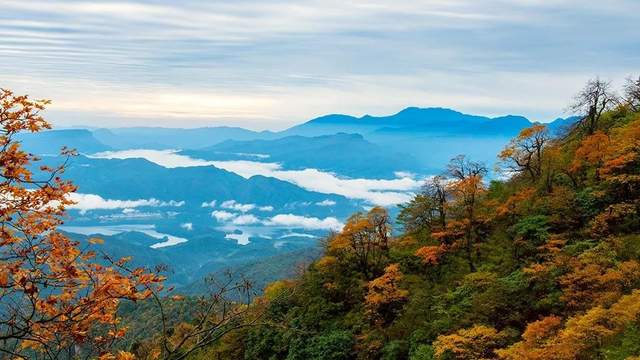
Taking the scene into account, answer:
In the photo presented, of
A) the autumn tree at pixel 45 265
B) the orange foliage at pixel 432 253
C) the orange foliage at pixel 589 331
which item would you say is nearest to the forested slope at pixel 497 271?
the orange foliage at pixel 589 331

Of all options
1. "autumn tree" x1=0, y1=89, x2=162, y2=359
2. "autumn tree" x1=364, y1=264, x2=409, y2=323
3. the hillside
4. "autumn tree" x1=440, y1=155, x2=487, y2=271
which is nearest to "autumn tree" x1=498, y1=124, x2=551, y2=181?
the hillside

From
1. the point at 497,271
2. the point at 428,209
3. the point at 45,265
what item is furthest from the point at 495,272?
the point at 45,265

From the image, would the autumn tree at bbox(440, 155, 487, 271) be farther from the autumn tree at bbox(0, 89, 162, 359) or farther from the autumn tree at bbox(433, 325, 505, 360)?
the autumn tree at bbox(0, 89, 162, 359)

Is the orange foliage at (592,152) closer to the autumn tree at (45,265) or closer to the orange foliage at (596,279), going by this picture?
the orange foliage at (596,279)

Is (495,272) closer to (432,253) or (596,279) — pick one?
(432,253)

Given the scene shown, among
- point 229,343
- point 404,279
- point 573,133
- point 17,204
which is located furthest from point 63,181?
point 573,133
